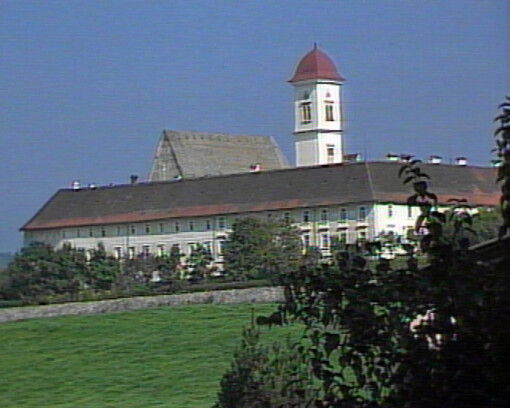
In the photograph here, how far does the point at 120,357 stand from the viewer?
148 centimetres

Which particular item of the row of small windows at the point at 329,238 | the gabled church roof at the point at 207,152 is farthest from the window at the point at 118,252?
the row of small windows at the point at 329,238

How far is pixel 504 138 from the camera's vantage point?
0.90m

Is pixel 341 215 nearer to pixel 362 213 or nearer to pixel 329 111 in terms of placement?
pixel 362 213

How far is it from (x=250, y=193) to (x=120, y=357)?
1.52 feet

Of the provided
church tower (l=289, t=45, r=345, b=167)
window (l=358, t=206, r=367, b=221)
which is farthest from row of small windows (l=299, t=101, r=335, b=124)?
window (l=358, t=206, r=367, b=221)

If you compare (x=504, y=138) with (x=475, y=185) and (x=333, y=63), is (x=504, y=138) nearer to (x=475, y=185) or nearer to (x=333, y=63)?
(x=475, y=185)

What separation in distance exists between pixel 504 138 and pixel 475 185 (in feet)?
0.21

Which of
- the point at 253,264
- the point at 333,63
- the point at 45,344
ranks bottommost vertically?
the point at 45,344

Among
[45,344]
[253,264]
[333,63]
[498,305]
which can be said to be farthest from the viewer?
[45,344]

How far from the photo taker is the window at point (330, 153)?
108 centimetres

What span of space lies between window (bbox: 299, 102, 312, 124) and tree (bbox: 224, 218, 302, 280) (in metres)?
0.14

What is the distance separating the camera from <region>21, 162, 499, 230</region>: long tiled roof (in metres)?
0.98

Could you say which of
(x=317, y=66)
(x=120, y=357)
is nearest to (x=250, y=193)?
(x=317, y=66)

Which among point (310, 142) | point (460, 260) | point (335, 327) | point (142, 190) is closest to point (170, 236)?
point (142, 190)
